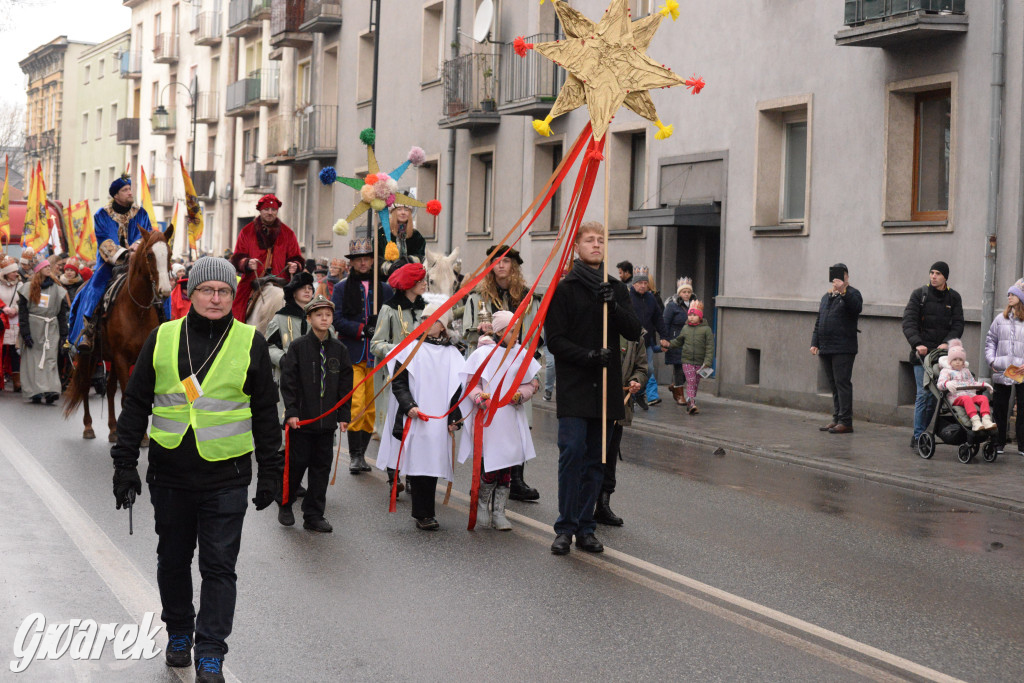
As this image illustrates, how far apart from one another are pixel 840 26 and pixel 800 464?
7.45 metres

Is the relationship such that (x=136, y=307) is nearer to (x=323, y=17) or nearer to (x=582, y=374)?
(x=582, y=374)

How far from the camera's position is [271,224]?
13688 millimetres

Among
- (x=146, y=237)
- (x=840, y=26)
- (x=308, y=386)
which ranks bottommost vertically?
(x=308, y=386)

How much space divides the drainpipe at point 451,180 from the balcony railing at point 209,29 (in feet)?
75.1

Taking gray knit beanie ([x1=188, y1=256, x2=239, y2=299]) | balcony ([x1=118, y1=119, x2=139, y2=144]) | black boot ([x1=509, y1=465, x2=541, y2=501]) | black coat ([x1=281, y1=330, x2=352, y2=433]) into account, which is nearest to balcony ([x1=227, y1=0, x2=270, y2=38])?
balcony ([x1=118, y1=119, x2=139, y2=144])

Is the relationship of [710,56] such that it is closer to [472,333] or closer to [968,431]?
[968,431]

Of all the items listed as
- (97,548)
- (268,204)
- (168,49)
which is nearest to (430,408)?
(97,548)

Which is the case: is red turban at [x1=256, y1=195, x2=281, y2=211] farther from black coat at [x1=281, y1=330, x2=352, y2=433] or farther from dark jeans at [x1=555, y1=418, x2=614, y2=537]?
dark jeans at [x1=555, y1=418, x2=614, y2=537]

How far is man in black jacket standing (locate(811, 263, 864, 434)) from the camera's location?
1605cm

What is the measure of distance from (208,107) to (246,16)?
6.44m

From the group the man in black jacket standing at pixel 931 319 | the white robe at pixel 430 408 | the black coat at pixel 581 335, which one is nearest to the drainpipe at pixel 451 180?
the man in black jacket standing at pixel 931 319

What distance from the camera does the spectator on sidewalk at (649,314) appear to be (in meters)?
18.6

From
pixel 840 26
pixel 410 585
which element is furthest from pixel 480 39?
pixel 410 585

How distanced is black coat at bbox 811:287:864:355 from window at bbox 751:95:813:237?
3.74 metres
